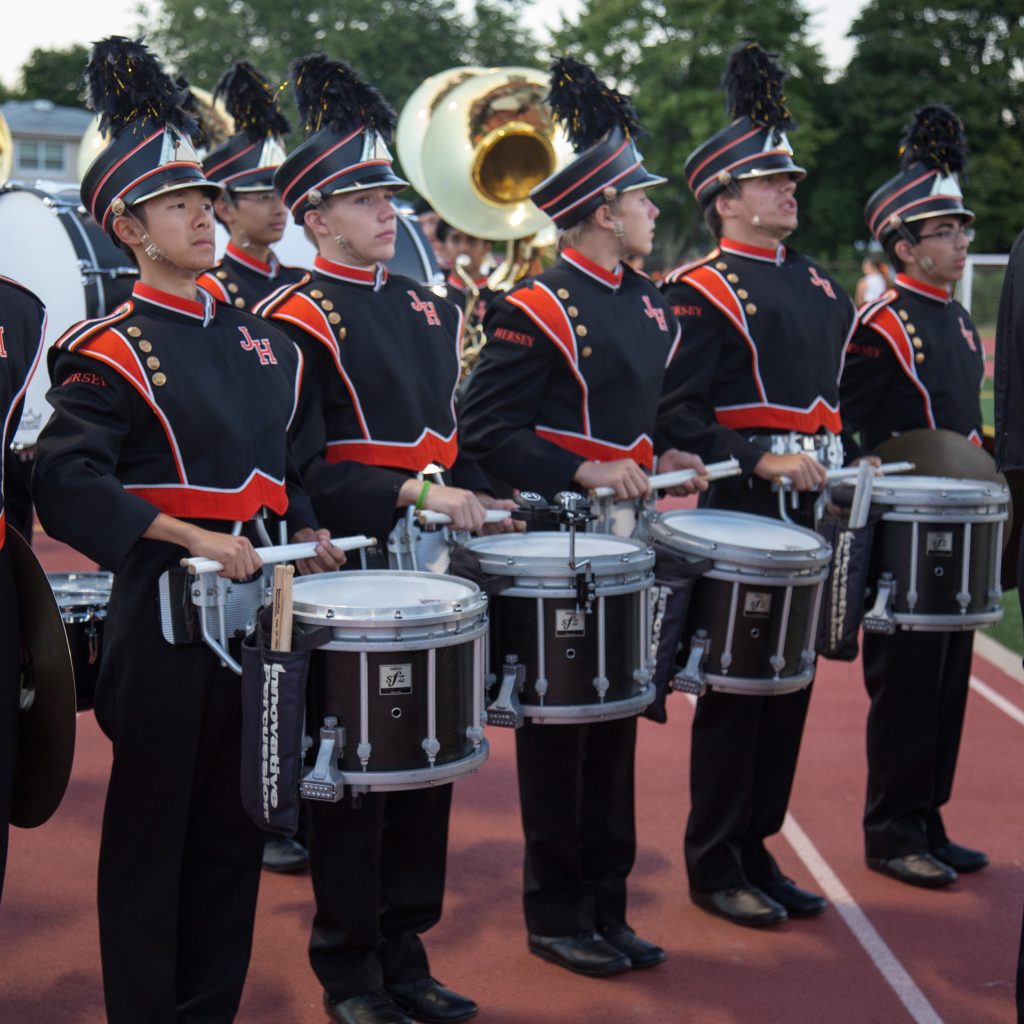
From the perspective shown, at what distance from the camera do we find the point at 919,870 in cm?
510

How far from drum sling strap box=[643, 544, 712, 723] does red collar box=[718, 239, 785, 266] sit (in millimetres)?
1276

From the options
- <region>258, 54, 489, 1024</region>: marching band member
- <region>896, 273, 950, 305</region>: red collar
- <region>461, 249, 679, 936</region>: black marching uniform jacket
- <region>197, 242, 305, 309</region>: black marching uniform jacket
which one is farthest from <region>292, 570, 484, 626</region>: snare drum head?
<region>197, 242, 305, 309</region>: black marching uniform jacket

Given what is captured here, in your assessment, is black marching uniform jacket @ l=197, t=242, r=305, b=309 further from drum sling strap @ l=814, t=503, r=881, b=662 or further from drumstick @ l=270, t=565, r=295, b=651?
drumstick @ l=270, t=565, r=295, b=651

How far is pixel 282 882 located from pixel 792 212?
2695 millimetres

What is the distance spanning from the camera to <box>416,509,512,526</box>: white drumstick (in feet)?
13.1

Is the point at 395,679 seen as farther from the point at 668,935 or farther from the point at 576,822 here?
the point at 668,935

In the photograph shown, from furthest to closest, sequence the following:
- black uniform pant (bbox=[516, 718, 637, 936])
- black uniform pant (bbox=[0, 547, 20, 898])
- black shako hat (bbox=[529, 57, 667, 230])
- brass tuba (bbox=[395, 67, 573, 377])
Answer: brass tuba (bbox=[395, 67, 573, 377]) → black shako hat (bbox=[529, 57, 667, 230]) → black uniform pant (bbox=[516, 718, 637, 936]) → black uniform pant (bbox=[0, 547, 20, 898])

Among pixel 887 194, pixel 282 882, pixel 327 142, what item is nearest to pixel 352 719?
pixel 327 142

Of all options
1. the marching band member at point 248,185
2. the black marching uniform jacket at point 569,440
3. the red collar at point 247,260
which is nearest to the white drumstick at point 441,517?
the black marching uniform jacket at point 569,440

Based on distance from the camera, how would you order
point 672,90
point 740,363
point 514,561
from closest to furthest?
point 514,561, point 740,363, point 672,90

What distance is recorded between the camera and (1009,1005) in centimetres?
424

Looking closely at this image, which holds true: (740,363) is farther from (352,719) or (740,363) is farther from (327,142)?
(352,719)

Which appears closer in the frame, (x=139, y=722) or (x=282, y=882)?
(x=139, y=722)

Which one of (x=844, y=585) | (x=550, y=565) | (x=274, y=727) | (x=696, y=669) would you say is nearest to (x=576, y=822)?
(x=696, y=669)
